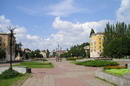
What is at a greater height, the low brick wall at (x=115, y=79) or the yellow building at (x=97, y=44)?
the yellow building at (x=97, y=44)

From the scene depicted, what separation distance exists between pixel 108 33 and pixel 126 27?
6.03 m

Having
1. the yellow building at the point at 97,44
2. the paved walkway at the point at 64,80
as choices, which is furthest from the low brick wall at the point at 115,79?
the yellow building at the point at 97,44

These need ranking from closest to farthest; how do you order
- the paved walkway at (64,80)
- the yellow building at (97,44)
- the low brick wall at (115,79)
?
the low brick wall at (115,79)
the paved walkway at (64,80)
the yellow building at (97,44)

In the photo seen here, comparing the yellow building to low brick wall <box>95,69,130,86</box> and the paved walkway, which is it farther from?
low brick wall <box>95,69,130,86</box>

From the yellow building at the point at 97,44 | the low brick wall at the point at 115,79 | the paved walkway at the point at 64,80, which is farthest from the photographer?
the yellow building at the point at 97,44

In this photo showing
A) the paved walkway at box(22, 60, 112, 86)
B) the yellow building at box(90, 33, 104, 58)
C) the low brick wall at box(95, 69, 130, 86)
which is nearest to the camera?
the low brick wall at box(95, 69, 130, 86)

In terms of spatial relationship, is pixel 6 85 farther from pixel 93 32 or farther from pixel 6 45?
pixel 93 32

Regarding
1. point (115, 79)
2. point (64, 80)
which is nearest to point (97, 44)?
point (64, 80)

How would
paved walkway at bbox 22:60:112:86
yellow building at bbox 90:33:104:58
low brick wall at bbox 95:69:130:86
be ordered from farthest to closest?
1. yellow building at bbox 90:33:104:58
2. paved walkway at bbox 22:60:112:86
3. low brick wall at bbox 95:69:130:86

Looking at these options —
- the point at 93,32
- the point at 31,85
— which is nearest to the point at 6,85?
the point at 31,85

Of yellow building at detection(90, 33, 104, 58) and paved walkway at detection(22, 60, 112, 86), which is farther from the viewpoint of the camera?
yellow building at detection(90, 33, 104, 58)

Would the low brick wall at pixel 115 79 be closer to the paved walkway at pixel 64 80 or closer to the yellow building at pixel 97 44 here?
the paved walkway at pixel 64 80

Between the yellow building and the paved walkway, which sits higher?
the yellow building

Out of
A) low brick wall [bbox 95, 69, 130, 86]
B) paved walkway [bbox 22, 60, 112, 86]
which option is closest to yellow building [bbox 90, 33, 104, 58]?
paved walkway [bbox 22, 60, 112, 86]
